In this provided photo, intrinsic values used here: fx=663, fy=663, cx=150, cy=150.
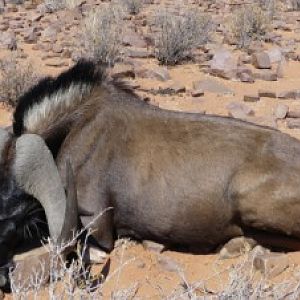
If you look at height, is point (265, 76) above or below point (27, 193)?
below

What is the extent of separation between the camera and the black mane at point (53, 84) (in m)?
4.77

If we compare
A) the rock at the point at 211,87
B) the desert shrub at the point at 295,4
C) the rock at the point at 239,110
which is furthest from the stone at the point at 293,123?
the desert shrub at the point at 295,4

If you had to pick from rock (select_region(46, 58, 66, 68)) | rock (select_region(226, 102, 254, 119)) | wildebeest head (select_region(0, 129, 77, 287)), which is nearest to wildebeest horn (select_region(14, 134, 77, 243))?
wildebeest head (select_region(0, 129, 77, 287))

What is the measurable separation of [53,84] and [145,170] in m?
0.96

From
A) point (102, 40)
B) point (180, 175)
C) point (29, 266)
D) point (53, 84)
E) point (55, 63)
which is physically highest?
point (53, 84)

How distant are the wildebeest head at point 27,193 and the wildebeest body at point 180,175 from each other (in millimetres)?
461

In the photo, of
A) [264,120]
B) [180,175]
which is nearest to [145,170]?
[180,175]

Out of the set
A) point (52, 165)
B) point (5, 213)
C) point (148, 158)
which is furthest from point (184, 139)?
point (5, 213)

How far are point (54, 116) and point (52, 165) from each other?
0.68 m

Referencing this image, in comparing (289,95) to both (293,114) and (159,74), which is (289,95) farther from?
(159,74)

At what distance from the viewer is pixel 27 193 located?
419 cm

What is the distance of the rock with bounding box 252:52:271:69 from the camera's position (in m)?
9.38

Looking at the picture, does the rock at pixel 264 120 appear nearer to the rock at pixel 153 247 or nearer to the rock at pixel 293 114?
the rock at pixel 293 114

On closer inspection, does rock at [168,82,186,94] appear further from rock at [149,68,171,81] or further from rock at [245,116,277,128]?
rock at [245,116,277,128]
